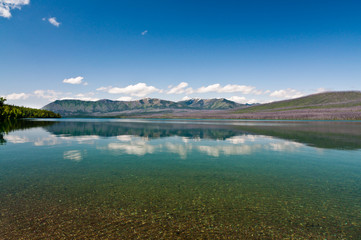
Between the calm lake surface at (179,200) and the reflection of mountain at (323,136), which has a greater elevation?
the calm lake surface at (179,200)

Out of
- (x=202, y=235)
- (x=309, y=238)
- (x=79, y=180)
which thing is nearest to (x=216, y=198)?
(x=202, y=235)

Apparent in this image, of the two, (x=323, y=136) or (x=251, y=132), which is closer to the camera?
(x=323, y=136)

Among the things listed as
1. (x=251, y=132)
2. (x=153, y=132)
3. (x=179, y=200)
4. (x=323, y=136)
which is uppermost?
(x=179, y=200)

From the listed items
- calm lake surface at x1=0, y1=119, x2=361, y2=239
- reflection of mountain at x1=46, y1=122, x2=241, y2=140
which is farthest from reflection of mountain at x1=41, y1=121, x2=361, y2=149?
calm lake surface at x1=0, y1=119, x2=361, y2=239

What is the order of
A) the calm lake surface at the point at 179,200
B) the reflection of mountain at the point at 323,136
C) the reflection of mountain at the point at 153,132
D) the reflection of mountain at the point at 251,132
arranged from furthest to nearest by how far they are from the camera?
the reflection of mountain at the point at 153,132
the reflection of mountain at the point at 251,132
the reflection of mountain at the point at 323,136
the calm lake surface at the point at 179,200

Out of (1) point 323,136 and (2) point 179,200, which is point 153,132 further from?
(2) point 179,200

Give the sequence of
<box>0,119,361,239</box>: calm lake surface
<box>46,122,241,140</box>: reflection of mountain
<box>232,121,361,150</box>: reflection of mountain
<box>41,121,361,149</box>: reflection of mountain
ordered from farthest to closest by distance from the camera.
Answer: <box>46,122,241,140</box>: reflection of mountain, <box>41,121,361,149</box>: reflection of mountain, <box>232,121,361,150</box>: reflection of mountain, <box>0,119,361,239</box>: calm lake surface

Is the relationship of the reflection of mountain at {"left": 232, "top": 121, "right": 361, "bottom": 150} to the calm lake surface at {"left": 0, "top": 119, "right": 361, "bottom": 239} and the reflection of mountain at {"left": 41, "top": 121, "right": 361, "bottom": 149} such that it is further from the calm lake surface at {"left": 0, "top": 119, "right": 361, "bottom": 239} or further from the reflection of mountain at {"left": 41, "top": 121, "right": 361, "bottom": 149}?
the calm lake surface at {"left": 0, "top": 119, "right": 361, "bottom": 239}

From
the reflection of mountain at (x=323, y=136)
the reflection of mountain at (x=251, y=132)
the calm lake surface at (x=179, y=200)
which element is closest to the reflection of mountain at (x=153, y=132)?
the reflection of mountain at (x=251, y=132)

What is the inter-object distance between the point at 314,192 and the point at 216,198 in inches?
250

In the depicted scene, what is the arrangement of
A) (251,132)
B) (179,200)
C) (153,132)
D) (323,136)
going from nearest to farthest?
(179,200)
(323,136)
(251,132)
(153,132)

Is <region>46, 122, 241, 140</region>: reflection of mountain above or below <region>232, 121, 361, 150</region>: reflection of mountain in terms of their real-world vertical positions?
above

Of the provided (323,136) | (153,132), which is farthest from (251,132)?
(153,132)

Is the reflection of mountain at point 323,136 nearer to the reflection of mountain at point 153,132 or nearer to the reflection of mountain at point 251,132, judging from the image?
the reflection of mountain at point 251,132
